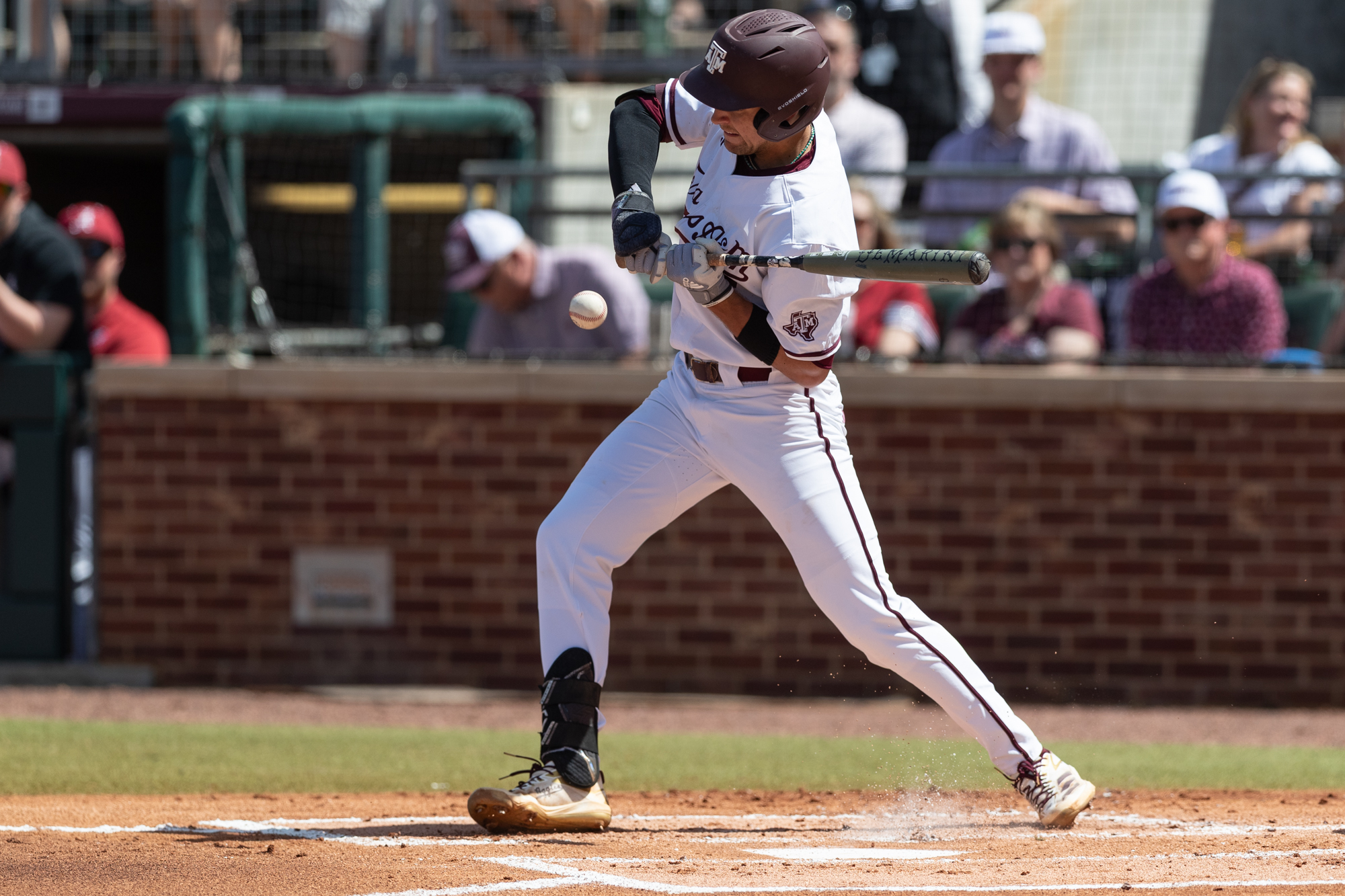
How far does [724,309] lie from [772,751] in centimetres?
264

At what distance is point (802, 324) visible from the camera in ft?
13.2

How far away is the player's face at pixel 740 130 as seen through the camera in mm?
3930

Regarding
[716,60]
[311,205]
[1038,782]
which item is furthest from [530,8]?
[1038,782]

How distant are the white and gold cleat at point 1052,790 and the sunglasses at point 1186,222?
3.44 metres

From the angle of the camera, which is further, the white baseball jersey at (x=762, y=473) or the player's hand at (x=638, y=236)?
the white baseball jersey at (x=762, y=473)

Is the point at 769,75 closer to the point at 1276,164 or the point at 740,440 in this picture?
the point at 740,440

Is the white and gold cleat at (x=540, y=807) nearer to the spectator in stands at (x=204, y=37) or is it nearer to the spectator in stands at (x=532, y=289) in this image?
the spectator in stands at (x=532, y=289)

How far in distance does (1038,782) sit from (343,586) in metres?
4.21

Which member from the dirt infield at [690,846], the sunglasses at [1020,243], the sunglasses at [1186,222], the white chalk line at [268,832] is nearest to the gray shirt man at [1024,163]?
the sunglasses at [1020,243]

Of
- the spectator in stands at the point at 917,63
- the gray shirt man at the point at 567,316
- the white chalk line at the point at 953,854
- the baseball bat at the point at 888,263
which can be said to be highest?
the spectator in stands at the point at 917,63

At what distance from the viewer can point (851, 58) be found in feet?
28.1

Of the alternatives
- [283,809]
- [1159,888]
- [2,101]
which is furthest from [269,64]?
[1159,888]

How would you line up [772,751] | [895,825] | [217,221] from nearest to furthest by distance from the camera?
[895,825] < [772,751] < [217,221]

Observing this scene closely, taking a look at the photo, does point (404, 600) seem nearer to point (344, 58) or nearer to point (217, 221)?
point (217, 221)
